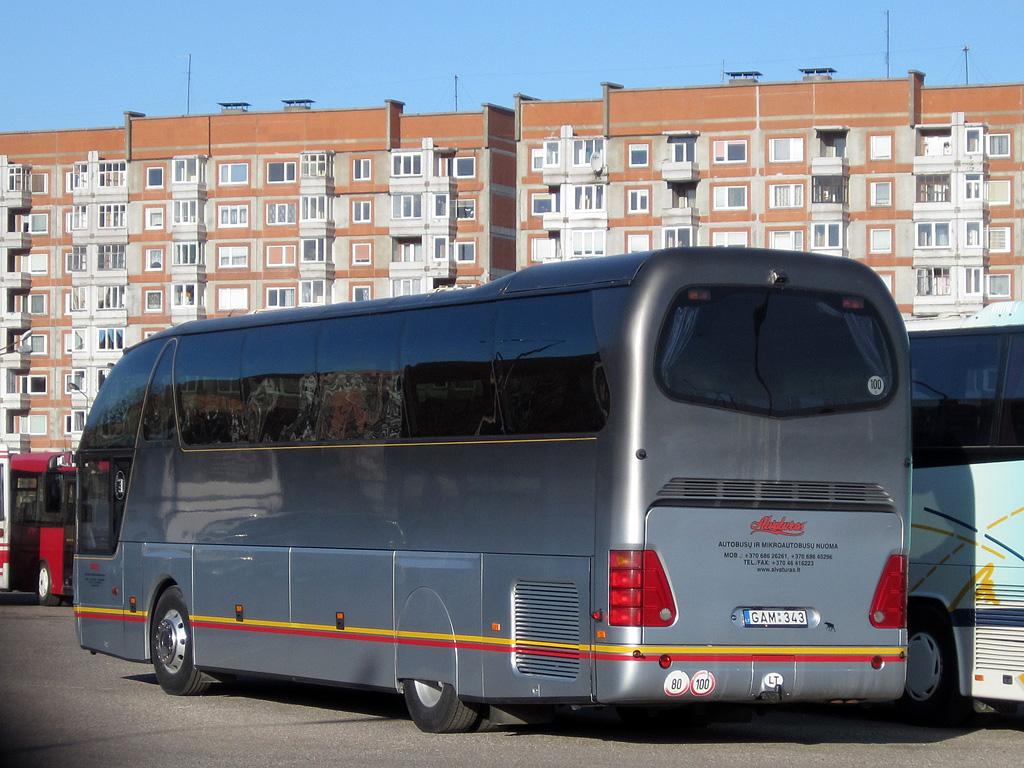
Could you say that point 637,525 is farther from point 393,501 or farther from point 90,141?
point 90,141

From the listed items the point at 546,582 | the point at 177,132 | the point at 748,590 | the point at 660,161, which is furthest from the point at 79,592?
the point at 177,132

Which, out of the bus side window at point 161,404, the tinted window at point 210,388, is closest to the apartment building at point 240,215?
the bus side window at point 161,404

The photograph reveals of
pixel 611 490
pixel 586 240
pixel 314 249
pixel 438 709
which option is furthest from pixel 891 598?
pixel 314 249

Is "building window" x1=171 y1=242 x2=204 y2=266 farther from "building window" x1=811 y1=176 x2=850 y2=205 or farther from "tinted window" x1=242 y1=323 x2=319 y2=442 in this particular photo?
"tinted window" x1=242 y1=323 x2=319 y2=442

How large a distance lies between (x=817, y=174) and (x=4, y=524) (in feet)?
188

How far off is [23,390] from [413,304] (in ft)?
295

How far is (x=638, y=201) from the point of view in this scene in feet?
282

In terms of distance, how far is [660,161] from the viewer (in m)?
84.7

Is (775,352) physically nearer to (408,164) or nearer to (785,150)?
(785,150)

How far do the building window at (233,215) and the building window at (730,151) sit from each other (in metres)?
26.8

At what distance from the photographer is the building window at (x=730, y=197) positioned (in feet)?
276

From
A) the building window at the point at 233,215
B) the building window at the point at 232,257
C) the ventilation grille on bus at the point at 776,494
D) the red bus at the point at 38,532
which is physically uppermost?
the building window at the point at 233,215

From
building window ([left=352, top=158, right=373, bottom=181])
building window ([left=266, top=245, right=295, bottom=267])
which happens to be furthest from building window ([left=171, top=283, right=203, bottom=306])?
building window ([left=352, top=158, right=373, bottom=181])

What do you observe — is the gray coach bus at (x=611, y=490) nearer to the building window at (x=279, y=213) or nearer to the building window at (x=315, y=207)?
the building window at (x=315, y=207)
